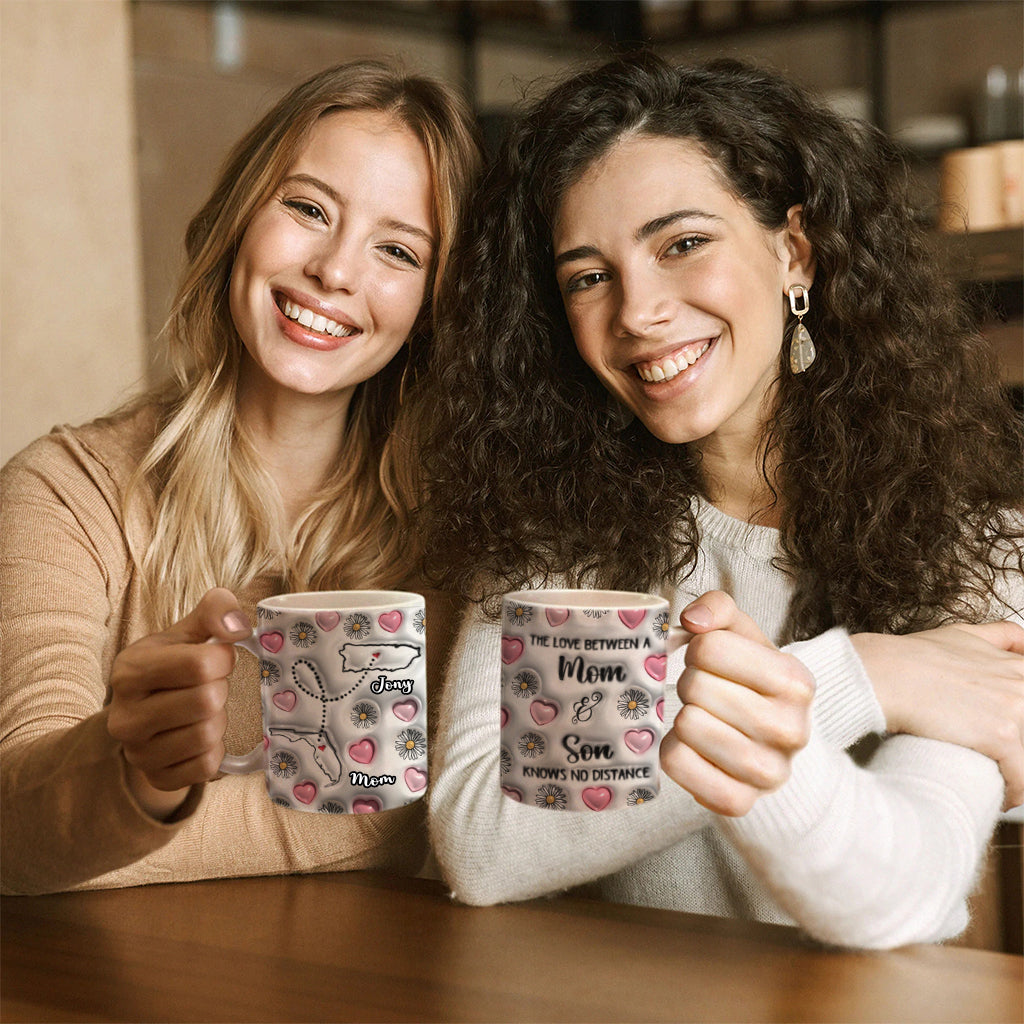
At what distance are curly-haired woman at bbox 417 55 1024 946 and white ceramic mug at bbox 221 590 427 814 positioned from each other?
10.1 inches

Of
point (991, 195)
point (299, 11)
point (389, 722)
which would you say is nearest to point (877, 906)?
point (389, 722)

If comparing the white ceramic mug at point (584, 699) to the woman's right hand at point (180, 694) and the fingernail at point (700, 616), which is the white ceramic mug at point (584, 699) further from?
the woman's right hand at point (180, 694)

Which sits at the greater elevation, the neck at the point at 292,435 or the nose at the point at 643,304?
the nose at the point at 643,304

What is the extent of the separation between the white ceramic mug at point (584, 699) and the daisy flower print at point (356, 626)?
0.09 metres

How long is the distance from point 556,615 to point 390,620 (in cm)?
10

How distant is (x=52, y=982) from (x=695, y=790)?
16.9 inches

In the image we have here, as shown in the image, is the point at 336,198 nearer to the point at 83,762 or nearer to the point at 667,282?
the point at 667,282

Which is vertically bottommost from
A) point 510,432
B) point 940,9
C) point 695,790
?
point 695,790

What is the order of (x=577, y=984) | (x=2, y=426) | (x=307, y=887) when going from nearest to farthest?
(x=577, y=984), (x=307, y=887), (x=2, y=426)

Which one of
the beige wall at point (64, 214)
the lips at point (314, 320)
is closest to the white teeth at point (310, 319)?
the lips at point (314, 320)

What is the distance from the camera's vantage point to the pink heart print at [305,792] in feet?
2.68

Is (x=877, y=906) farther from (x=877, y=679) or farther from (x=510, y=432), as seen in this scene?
(x=510, y=432)

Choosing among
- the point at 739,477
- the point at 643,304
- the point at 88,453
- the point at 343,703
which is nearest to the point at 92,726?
the point at 343,703

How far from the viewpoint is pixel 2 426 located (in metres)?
2.37
